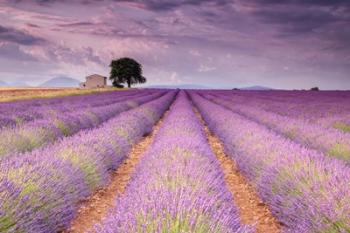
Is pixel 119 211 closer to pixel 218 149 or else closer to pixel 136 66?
pixel 218 149

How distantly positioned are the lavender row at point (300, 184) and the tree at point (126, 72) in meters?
76.1

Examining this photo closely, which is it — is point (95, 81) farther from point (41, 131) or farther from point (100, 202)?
point (100, 202)

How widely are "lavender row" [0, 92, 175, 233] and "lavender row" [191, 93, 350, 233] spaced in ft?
6.98

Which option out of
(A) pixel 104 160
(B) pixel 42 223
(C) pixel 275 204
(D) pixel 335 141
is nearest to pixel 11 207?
(B) pixel 42 223

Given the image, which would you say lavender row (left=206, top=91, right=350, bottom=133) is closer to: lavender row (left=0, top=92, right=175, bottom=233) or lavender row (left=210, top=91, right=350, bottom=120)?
lavender row (left=210, top=91, right=350, bottom=120)

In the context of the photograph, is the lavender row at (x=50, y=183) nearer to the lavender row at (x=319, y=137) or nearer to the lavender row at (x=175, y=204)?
the lavender row at (x=175, y=204)

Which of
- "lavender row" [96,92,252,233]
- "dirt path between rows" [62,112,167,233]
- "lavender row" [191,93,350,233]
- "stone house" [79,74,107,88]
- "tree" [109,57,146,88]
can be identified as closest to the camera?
"lavender row" [96,92,252,233]

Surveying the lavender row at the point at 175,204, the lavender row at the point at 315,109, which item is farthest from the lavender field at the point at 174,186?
the lavender row at the point at 315,109

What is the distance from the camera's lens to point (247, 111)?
56.3 ft

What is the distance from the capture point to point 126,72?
8169 centimetres

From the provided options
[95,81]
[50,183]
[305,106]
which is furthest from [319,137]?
[95,81]

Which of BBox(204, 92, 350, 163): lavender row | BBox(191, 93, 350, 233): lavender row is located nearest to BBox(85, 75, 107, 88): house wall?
BBox(204, 92, 350, 163): lavender row

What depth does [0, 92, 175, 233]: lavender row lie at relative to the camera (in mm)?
3211

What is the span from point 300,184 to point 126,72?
78722 mm
